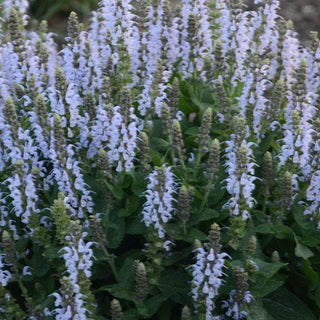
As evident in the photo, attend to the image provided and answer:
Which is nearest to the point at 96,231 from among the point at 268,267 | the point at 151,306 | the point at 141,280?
the point at 141,280

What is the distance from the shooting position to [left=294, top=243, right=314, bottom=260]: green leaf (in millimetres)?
3991

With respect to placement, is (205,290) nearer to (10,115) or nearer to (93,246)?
(93,246)

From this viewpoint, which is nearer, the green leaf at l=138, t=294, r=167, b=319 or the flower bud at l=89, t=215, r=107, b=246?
the flower bud at l=89, t=215, r=107, b=246

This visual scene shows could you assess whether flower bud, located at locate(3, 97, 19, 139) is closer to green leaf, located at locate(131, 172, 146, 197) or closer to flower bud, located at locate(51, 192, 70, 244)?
flower bud, located at locate(51, 192, 70, 244)

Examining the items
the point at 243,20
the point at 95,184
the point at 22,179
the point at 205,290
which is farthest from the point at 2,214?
the point at 243,20

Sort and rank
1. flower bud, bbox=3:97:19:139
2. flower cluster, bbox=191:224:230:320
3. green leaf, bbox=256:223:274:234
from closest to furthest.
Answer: flower cluster, bbox=191:224:230:320 → flower bud, bbox=3:97:19:139 → green leaf, bbox=256:223:274:234

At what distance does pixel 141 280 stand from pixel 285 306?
1088 millimetres

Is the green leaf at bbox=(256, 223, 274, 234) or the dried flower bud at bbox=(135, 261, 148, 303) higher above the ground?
the green leaf at bbox=(256, 223, 274, 234)

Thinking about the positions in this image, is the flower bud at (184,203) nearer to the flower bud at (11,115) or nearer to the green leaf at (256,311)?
the green leaf at (256,311)

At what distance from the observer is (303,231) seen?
4262 millimetres

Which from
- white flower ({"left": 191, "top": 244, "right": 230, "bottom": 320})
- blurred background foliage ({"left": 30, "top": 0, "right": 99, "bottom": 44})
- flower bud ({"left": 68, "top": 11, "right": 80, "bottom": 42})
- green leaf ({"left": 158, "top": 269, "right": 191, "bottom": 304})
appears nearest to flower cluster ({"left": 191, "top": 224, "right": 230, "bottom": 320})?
white flower ({"left": 191, "top": 244, "right": 230, "bottom": 320})

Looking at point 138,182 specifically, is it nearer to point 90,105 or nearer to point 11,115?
point 90,105

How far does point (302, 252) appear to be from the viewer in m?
4.03

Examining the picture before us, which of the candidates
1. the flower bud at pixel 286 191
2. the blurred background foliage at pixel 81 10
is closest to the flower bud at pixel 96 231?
the flower bud at pixel 286 191
